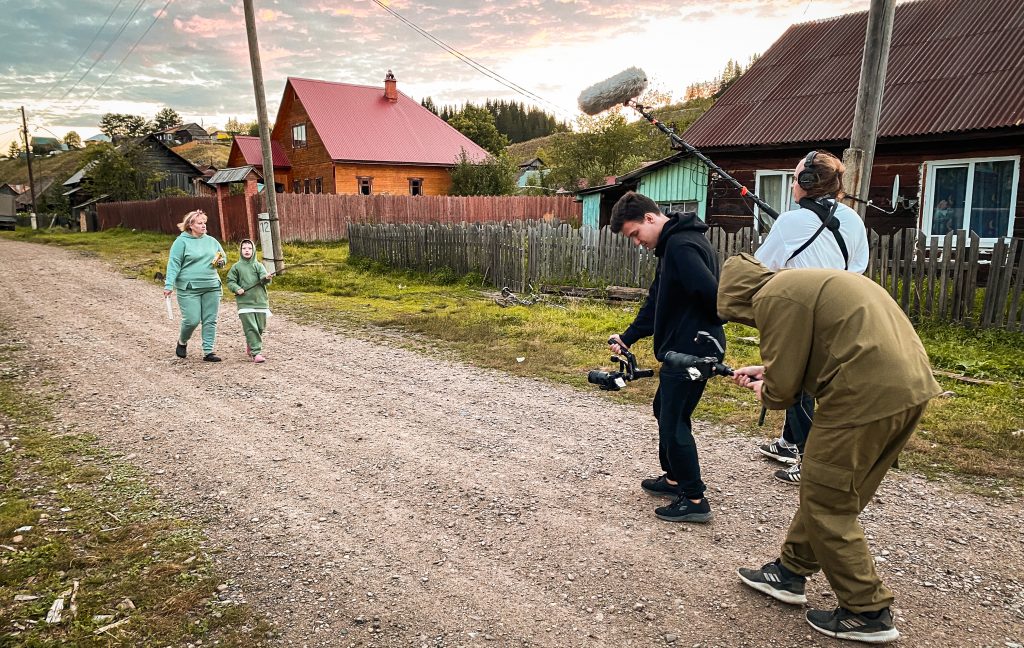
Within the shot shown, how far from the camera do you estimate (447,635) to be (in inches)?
111

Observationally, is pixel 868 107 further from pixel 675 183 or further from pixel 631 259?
Result: pixel 675 183

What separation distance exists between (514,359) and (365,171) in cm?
2748

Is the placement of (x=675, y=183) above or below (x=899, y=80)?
below

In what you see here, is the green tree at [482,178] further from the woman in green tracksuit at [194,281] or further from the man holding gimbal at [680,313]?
the man holding gimbal at [680,313]

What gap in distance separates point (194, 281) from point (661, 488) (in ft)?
21.2

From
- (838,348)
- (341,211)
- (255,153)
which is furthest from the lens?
(255,153)

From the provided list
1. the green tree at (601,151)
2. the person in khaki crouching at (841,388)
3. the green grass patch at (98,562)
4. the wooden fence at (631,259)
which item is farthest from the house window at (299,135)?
the person in khaki crouching at (841,388)

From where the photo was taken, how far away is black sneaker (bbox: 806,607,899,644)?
2688 millimetres

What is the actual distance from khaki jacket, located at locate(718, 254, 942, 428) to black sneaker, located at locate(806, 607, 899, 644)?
86 centimetres

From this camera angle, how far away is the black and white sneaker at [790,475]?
4.31m

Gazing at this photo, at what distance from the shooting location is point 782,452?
15.4ft

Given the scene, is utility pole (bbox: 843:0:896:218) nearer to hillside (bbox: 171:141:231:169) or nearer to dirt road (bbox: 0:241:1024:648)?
dirt road (bbox: 0:241:1024:648)

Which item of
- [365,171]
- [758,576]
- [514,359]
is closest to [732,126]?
[514,359]

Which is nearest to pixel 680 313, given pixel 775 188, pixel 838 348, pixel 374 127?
pixel 838 348
